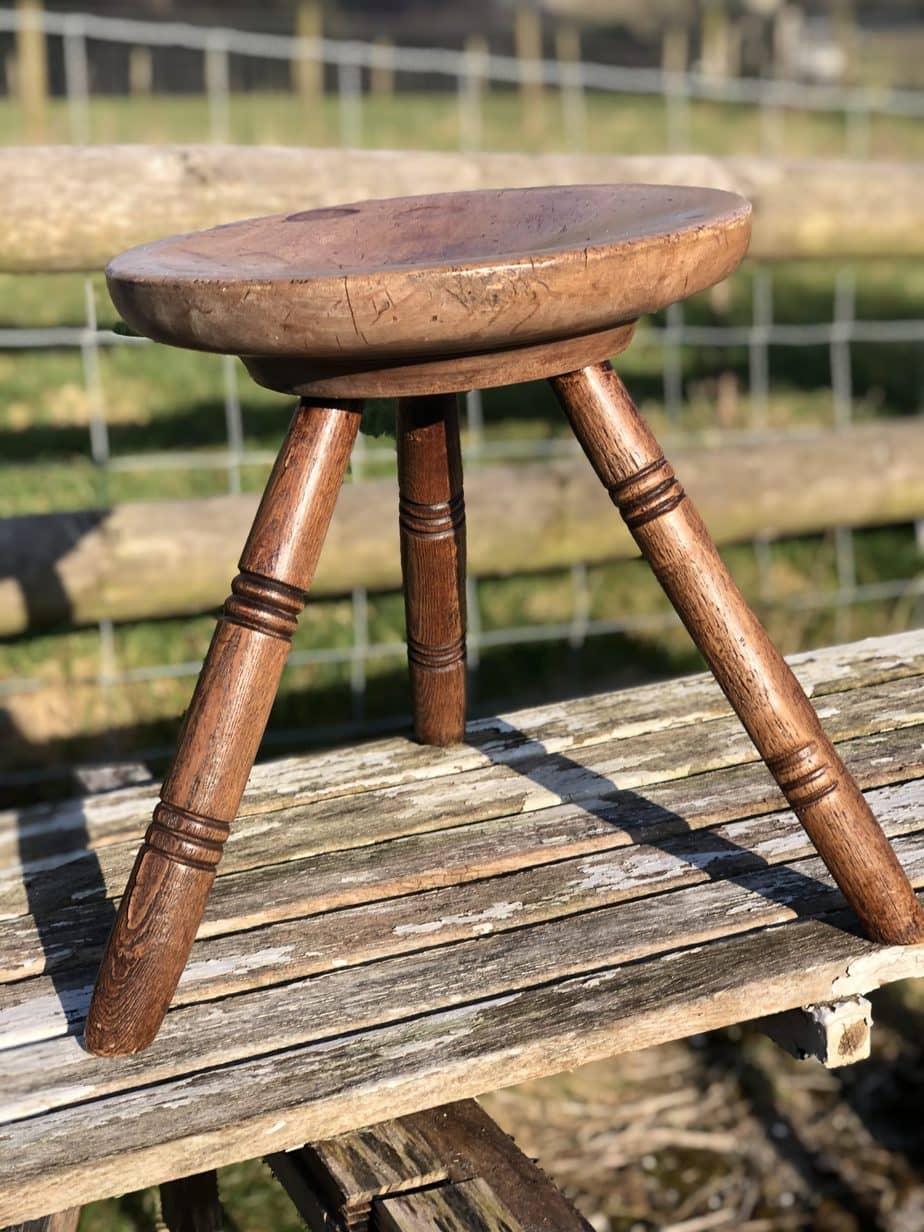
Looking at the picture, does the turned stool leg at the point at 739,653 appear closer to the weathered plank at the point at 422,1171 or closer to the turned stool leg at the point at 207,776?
the turned stool leg at the point at 207,776

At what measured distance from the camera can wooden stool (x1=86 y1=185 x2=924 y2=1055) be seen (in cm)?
125

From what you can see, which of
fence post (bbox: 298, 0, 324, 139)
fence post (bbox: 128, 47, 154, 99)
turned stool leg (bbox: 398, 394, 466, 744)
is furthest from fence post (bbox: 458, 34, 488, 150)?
turned stool leg (bbox: 398, 394, 466, 744)

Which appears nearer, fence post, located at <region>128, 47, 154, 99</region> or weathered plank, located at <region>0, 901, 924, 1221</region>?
weathered plank, located at <region>0, 901, 924, 1221</region>

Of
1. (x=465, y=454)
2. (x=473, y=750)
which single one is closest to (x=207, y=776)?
(x=473, y=750)

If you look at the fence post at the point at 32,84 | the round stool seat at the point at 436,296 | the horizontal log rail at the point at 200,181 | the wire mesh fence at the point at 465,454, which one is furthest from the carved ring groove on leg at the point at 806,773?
the fence post at the point at 32,84

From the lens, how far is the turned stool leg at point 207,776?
1.35 m

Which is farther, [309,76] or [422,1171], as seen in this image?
[309,76]

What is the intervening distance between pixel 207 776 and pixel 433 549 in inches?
22.6

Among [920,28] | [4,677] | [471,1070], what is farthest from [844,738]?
[920,28]

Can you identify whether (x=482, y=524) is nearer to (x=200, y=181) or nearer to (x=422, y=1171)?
(x=200, y=181)

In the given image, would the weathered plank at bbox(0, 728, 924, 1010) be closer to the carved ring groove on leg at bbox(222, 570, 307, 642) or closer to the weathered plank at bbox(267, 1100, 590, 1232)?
the weathered plank at bbox(267, 1100, 590, 1232)

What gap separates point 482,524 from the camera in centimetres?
297

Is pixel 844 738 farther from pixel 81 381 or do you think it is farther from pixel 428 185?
pixel 81 381

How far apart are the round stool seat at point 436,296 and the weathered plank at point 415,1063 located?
594 mm
